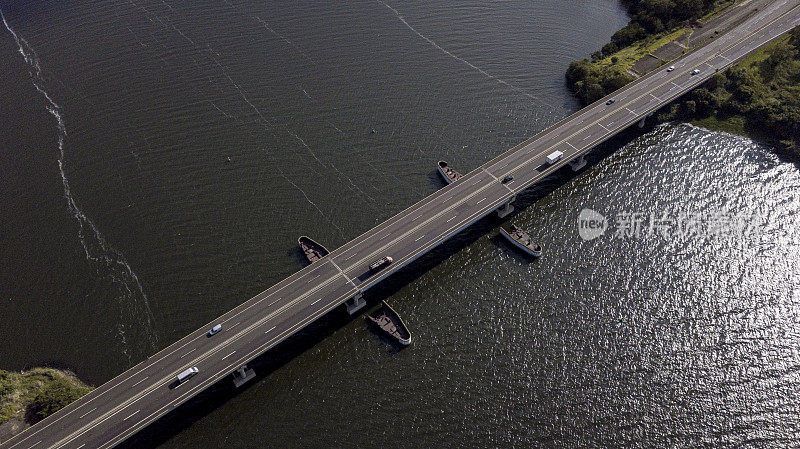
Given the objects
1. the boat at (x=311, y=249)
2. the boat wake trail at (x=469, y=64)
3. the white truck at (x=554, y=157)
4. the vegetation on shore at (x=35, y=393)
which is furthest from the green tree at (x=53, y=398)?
the boat wake trail at (x=469, y=64)

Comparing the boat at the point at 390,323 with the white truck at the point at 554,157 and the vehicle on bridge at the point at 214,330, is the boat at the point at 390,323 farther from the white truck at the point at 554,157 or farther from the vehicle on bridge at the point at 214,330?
the white truck at the point at 554,157

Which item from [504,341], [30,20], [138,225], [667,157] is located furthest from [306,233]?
[30,20]

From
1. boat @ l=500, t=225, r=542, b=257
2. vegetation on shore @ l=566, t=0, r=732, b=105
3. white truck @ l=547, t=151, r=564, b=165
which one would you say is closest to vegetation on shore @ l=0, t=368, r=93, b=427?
boat @ l=500, t=225, r=542, b=257

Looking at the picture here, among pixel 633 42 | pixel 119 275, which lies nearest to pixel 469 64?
pixel 633 42

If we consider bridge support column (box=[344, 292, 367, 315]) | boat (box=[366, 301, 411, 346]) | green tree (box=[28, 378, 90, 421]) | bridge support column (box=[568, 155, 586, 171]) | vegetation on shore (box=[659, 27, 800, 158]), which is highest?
vegetation on shore (box=[659, 27, 800, 158])

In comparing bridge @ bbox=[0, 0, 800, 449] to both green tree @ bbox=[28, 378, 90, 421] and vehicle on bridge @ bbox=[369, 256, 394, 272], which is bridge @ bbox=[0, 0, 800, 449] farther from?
green tree @ bbox=[28, 378, 90, 421]

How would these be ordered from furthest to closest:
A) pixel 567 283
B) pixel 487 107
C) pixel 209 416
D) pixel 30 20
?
1. pixel 30 20
2. pixel 487 107
3. pixel 567 283
4. pixel 209 416

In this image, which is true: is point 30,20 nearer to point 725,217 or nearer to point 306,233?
point 306,233
